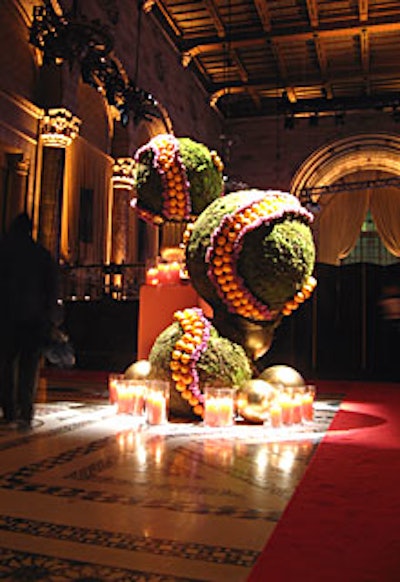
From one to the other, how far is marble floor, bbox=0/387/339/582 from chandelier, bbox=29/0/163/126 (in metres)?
6.60

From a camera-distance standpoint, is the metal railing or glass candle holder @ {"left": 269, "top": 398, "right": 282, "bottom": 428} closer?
glass candle holder @ {"left": 269, "top": 398, "right": 282, "bottom": 428}

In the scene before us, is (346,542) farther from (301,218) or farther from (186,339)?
(301,218)

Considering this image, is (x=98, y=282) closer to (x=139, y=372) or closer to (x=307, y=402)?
(x=139, y=372)

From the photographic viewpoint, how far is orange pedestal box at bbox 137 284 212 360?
465 cm

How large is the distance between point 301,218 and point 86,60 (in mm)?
6349

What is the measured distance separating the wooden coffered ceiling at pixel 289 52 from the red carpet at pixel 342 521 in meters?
10.8

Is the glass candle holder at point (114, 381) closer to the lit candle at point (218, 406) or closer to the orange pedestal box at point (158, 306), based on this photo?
the orange pedestal box at point (158, 306)

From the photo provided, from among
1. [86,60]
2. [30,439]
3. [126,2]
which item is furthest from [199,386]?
[126,2]

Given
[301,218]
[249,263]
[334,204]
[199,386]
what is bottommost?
[199,386]

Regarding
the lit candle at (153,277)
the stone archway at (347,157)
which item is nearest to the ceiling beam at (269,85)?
the stone archway at (347,157)

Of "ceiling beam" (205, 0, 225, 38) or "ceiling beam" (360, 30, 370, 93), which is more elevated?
"ceiling beam" (205, 0, 225, 38)

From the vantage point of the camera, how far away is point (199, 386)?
386 cm

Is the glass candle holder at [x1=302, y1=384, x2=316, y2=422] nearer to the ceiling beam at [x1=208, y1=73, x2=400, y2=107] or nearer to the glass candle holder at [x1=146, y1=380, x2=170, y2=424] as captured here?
the glass candle holder at [x1=146, y1=380, x2=170, y2=424]

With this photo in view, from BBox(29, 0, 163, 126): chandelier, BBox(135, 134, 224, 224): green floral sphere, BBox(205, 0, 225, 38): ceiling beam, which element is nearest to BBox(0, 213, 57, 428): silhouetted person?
BBox(135, 134, 224, 224): green floral sphere
